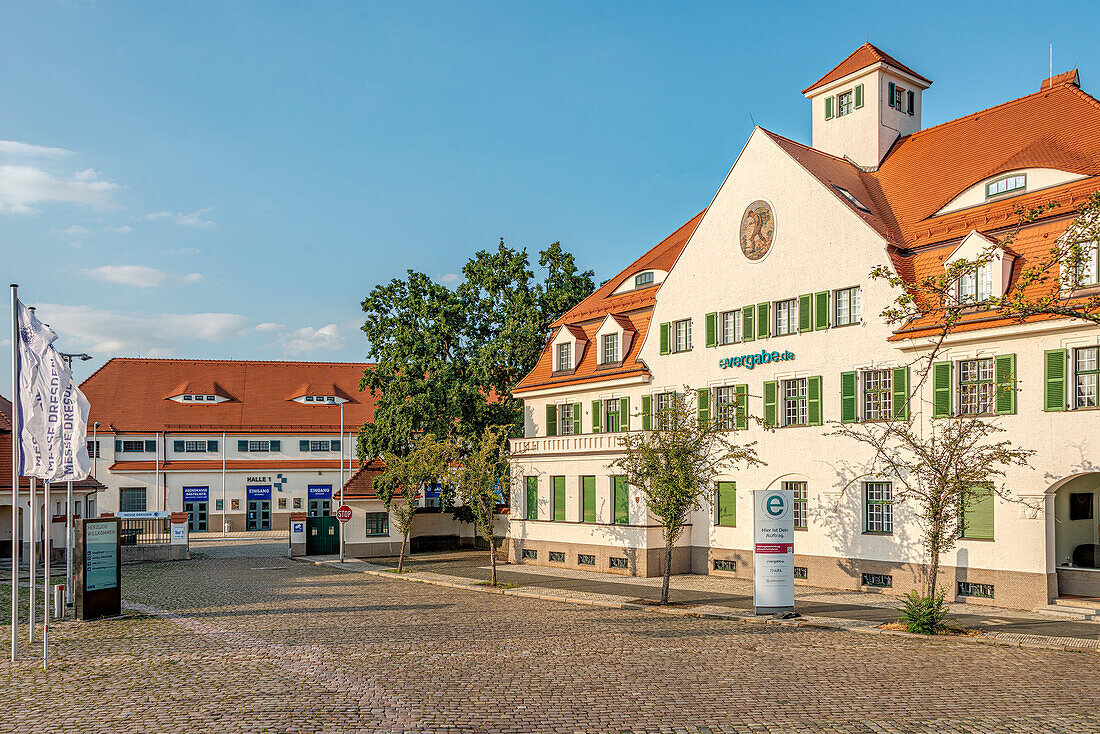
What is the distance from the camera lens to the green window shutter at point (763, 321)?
32031mm

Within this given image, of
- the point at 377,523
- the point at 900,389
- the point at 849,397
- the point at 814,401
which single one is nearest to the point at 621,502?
the point at 814,401

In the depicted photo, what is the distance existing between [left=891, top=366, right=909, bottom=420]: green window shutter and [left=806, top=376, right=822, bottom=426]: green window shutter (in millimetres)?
2530

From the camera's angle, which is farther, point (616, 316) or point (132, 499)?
point (132, 499)

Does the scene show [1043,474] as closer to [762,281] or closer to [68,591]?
[762,281]

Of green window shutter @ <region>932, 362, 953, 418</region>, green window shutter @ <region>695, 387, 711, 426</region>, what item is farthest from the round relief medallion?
green window shutter @ <region>932, 362, 953, 418</region>

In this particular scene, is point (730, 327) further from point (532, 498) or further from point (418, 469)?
point (418, 469)

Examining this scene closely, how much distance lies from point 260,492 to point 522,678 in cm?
5666

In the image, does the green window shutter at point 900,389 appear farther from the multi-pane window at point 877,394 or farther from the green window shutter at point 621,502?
the green window shutter at point 621,502

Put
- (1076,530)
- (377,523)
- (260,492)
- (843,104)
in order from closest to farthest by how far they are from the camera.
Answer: (1076,530) → (843,104) → (377,523) → (260,492)

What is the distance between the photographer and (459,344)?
150 feet

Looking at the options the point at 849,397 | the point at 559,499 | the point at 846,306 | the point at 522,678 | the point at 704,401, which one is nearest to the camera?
the point at 522,678

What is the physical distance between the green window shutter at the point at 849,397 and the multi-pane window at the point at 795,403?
4.57 feet

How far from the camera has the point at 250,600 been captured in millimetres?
27891

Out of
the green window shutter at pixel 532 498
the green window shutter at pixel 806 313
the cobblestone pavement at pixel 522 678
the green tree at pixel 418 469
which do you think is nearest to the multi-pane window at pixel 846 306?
the green window shutter at pixel 806 313
